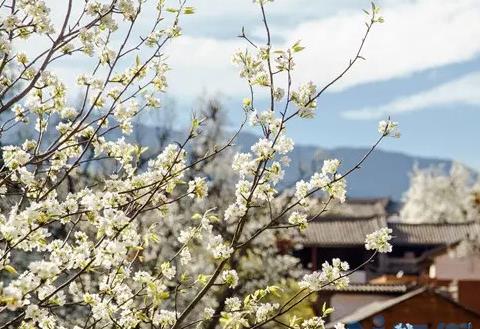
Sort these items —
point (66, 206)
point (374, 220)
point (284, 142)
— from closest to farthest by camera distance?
point (66, 206)
point (284, 142)
point (374, 220)

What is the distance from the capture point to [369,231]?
56.9 metres

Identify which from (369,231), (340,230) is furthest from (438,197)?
(340,230)

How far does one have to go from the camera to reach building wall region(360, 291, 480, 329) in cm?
2408

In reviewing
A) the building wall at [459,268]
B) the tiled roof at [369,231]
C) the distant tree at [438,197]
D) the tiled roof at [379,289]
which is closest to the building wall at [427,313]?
the tiled roof at [379,289]

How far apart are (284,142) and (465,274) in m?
43.5

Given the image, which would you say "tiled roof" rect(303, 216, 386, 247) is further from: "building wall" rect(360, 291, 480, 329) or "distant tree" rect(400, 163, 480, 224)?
"building wall" rect(360, 291, 480, 329)

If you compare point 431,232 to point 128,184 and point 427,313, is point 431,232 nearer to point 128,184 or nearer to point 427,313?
point 427,313

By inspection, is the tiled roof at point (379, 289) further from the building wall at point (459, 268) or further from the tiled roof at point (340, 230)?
the tiled roof at point (340, 230)

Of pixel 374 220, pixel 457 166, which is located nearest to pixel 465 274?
pixel 374 220

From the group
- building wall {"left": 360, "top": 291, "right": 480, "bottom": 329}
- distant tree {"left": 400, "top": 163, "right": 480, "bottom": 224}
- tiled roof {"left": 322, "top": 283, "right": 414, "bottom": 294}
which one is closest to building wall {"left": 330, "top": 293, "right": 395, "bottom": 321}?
tiled roof {"left": 322, "top": 283, "right": 414, "bottom": 294}

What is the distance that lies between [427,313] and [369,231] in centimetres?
3284

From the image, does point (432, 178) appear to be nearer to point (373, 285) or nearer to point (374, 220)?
point (374, 220)

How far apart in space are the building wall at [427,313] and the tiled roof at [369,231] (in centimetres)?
2579

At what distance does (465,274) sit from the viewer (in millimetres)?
47656
